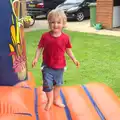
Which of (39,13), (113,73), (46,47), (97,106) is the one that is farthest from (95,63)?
(39,13)

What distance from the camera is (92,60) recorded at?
7.45 metres

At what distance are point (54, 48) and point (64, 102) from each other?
0.81m

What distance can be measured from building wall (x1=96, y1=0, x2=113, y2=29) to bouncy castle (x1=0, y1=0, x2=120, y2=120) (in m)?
9.12

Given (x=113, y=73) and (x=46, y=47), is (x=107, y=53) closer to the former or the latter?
(x=113, y=73)

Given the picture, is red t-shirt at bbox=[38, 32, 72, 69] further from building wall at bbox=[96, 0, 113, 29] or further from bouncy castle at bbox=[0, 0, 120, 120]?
building wall at bbox=[96, 0, 113, 29]

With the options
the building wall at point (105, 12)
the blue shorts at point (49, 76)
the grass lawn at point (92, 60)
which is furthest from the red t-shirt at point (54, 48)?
the building wall at point (105, 12)

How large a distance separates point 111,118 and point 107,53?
4.88m

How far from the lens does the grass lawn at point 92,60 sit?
5984 millimetres

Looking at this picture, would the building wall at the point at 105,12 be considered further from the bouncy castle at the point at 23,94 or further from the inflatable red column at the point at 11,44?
the inflatable red column at the point at 11,44

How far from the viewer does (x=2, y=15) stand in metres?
3.71

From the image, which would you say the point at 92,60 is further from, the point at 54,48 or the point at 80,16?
the point at 80,16

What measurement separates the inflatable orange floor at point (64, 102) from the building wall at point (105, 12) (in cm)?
913

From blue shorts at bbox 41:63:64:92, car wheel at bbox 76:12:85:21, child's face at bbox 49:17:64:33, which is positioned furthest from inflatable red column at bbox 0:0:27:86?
car wheel at bbox 76:12:85:21

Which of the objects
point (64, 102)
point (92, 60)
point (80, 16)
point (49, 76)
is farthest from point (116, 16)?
point (49, 76)
